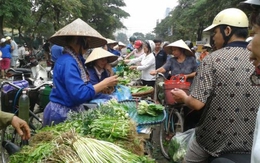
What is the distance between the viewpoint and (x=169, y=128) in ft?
17.2

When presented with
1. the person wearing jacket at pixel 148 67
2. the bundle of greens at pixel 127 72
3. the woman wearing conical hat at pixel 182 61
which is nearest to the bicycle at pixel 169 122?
the woman wearing conical hat at pixel 182 61

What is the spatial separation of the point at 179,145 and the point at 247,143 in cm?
128

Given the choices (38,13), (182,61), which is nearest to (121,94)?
(182,61)

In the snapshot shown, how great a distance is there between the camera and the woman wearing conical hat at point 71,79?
103 inches

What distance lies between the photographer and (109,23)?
44.3 m

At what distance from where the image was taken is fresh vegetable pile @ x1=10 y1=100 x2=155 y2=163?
68.9 inches

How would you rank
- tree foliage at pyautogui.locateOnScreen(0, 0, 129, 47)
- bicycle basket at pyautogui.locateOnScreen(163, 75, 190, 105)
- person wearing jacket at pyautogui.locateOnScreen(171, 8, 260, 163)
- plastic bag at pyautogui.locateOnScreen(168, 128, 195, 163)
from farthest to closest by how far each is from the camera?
tree foliage at pyautogui.locateOnScreen(0, 0, 129, 47) < bicycle basket at pyautogui.locateOnScreen(163, 75, 190, 105) < plastic bag at pyautogui.locateOnScreen(168, 128, 195, 163) < person wearing jacket at pyautogui.locateOnScreen(171, 8, 260, 163)

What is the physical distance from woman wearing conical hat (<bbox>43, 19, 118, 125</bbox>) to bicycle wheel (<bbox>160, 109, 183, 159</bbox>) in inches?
96.3

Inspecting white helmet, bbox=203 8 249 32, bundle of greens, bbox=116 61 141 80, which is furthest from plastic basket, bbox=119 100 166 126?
bundle of greens, bbox=116 61 141 80

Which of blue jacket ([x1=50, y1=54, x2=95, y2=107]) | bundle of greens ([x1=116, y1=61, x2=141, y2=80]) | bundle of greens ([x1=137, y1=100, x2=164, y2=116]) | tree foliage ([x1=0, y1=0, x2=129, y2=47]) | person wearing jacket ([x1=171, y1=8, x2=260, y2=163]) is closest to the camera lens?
person wearing jacket ([x1=171, y1=8, x2=260, y2=163])

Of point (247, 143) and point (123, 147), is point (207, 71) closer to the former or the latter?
point (247, 143)

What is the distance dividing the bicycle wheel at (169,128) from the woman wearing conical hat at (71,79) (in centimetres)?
245

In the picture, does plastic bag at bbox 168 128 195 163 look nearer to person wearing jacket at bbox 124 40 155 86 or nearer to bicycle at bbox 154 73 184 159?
bicycle at bbox 154 73 184 159

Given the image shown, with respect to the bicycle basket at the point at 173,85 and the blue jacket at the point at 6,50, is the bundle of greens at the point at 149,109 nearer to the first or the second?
the bicycle basket at the point at 173,85
